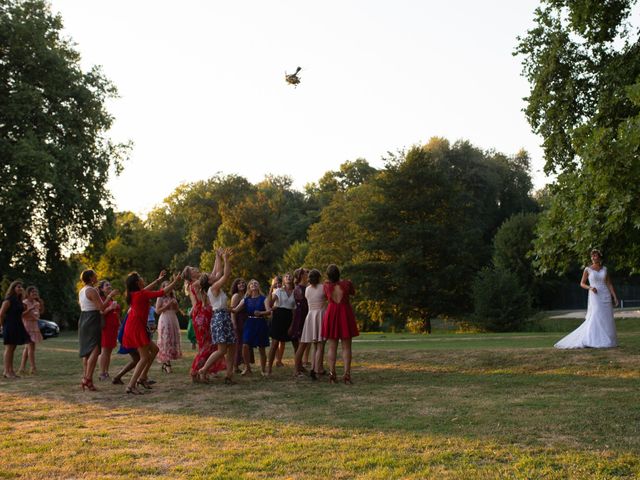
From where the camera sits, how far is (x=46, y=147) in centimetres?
3106

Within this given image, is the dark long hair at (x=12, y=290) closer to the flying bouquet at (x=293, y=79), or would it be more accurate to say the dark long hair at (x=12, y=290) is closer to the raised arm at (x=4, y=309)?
the raised arm at (x=4, y=309)

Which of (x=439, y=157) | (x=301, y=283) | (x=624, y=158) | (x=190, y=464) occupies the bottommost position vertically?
(x=190, y=464)

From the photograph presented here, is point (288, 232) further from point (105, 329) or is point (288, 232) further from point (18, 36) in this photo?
point (105, 329)

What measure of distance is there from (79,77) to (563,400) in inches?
1133

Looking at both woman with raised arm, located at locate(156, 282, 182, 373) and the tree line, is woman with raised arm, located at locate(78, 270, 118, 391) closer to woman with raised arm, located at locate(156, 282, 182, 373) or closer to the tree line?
woman with raised arm, located at locate(156, 282, 182, 373)

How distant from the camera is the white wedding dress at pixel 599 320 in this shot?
1694 centimetres

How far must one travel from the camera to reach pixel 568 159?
68.6 ft

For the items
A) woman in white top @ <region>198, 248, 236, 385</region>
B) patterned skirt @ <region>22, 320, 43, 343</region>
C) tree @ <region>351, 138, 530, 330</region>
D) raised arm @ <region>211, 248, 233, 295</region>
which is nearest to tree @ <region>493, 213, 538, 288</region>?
tree @ <region>351, 138, 530, 330</region>

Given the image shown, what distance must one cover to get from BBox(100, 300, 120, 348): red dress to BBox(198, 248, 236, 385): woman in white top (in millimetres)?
2601

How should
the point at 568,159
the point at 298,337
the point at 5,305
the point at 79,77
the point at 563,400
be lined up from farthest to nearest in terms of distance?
the point at 79,77
the point at 568,159
the point at 5,305
the point at 298,337
the point at 563,400

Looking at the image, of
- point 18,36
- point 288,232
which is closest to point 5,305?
point 18,36

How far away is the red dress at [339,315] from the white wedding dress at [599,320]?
598 cm

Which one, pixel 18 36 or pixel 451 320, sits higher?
pixel 18 36

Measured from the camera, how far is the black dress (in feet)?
58.0
